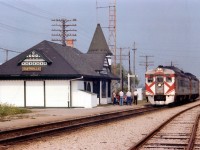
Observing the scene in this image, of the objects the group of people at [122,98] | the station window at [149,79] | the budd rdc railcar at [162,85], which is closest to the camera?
the budd rdc railcar at [162,85]

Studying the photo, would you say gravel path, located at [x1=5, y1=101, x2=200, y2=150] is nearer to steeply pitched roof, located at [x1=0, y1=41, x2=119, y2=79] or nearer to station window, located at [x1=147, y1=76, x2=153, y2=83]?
station window, located at [x1=147, y1=76, x2=153, y2=83]

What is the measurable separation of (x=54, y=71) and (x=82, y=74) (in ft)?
8.01

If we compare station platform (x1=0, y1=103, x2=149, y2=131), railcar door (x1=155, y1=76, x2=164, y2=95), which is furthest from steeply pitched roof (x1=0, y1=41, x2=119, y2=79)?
station platform (x1=0, y1=103, x2=149, y2=131)

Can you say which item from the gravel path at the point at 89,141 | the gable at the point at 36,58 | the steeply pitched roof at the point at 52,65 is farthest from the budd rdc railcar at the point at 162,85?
the gravel path at the point at 89,141

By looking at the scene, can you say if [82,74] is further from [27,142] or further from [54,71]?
[27,142]

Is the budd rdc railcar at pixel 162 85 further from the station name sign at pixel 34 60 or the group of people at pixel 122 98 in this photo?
the station name sign at pixel 34 60

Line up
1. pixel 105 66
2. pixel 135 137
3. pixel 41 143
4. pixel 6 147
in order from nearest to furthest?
pixel 6 147 < pixel 41 143 < pixel 135 137 < pixel 105 66

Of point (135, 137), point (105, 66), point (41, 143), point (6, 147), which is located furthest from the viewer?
point (105, 66)

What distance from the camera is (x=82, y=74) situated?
37594 millimetres

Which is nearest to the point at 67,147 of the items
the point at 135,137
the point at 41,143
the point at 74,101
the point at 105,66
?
the point at 41,143

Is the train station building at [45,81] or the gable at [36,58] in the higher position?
the gable at [36,58]

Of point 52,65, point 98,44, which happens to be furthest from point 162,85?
point 98,44

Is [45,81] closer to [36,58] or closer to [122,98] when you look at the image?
[36,58]

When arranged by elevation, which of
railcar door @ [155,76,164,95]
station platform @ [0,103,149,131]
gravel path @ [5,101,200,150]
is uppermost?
railcar door @ [155,76,164,95]
